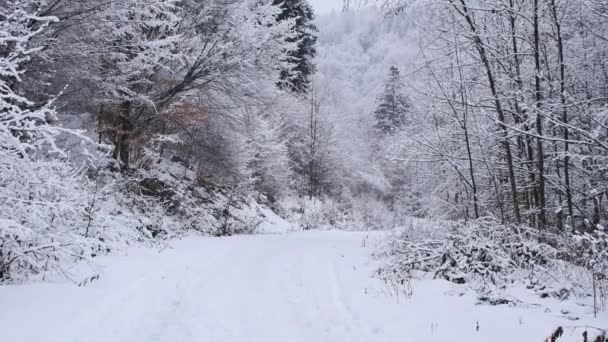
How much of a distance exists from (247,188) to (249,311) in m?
13.4

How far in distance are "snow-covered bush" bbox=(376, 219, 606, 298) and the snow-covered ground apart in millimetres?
438

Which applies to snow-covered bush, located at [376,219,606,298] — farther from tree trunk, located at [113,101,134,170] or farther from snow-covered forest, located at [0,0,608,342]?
tree trunk, located at [113,101,134,170]

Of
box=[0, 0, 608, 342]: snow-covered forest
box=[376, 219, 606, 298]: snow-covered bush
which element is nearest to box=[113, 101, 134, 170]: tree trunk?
box=[0, 0, 608, 342]: snow-covered forest

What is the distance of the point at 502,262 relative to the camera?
648 centimetres

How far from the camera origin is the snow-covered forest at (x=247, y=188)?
4723mm

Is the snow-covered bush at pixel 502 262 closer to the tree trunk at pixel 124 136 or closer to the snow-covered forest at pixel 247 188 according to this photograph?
the snow-covered forest at pixel 247 188

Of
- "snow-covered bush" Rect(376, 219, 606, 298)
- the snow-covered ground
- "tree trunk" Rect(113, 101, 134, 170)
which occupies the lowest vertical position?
the snow-covered ground

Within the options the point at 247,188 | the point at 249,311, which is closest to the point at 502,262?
the point at 249,311

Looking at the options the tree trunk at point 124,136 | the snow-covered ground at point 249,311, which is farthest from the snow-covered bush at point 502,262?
the tree trunk at point 124,136

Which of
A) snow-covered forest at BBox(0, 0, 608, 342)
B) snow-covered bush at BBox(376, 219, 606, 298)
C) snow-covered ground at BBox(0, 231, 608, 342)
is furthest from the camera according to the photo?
snow-covered bush at BBox(376, 219, 606, 298)

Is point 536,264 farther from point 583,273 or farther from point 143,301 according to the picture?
point 143,301

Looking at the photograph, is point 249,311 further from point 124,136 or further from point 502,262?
point 124,136

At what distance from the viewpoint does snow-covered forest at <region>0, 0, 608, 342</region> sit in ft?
15.5

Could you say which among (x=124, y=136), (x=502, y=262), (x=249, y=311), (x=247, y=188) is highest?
(x=124, y=136)
